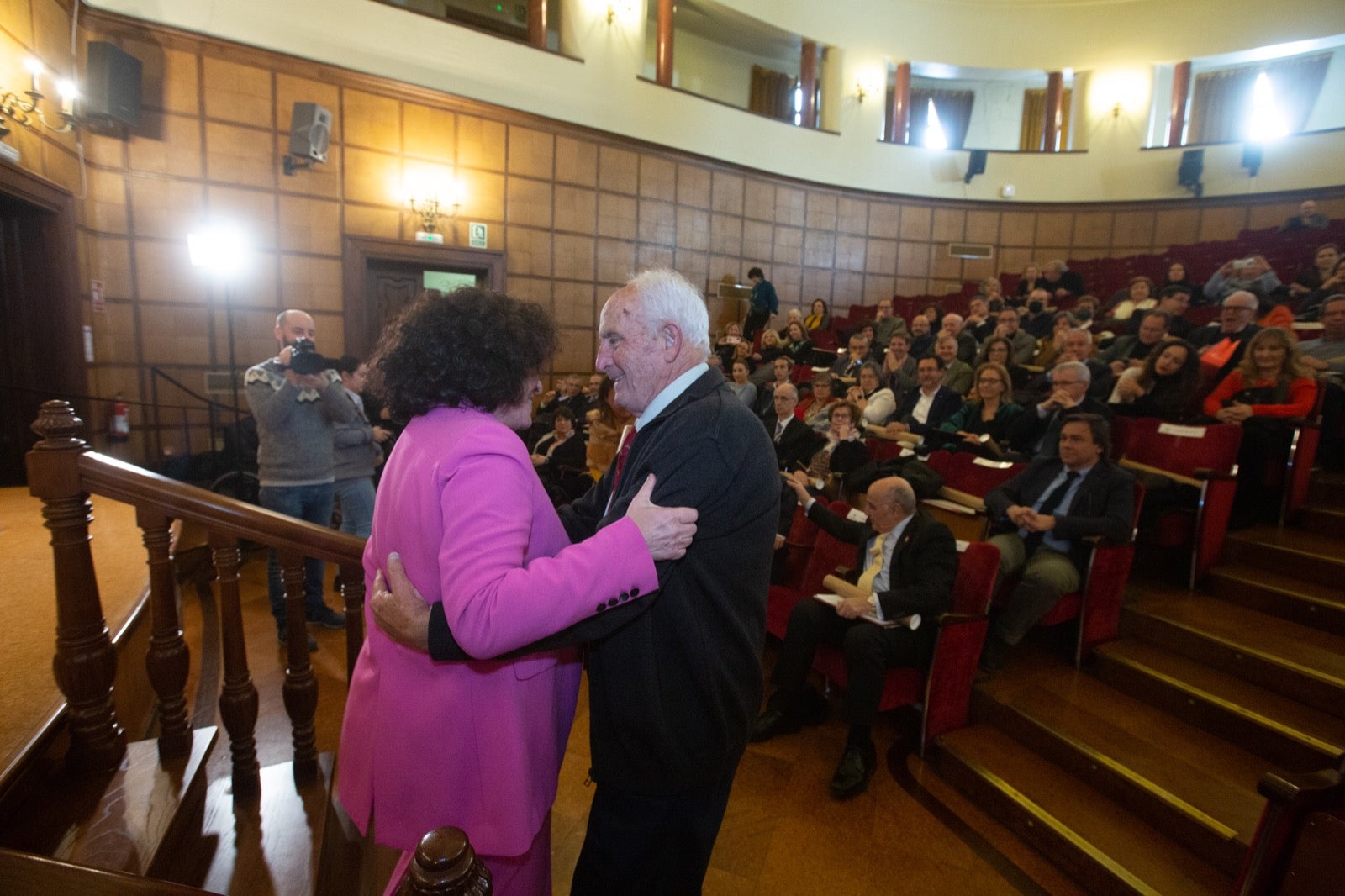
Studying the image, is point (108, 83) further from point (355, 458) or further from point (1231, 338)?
point (1231, 338)

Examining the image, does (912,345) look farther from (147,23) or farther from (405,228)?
(147,23)

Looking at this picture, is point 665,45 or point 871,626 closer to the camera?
point 871,626

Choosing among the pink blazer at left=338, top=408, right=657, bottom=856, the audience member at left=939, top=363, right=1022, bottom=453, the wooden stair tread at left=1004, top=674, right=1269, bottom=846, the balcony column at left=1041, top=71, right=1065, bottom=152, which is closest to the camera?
Result: the pink blazer at left=338, top=408, right=657, bottom=856

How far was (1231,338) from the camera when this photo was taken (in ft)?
13.6

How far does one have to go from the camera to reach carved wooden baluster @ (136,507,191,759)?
1.43m

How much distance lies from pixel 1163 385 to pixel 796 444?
2118 mm

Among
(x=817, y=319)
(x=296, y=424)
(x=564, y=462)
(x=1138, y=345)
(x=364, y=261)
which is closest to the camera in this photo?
(x=296, y=424)

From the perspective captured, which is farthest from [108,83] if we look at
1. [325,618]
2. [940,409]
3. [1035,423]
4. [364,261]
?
[1035,423]

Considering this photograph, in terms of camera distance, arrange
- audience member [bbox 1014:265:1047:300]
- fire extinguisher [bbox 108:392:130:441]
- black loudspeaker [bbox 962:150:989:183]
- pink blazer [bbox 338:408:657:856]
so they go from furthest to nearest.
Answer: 1. black loudspeaker [bbox 962:150:989:183]
2. audience member [bbox 1014:265:1047:300]
3. fire extinguisher [bbox 108:392:130:441]
4. pink blazer [bbox 338:408:657:856]

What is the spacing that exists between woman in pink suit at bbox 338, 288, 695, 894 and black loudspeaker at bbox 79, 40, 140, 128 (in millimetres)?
6347

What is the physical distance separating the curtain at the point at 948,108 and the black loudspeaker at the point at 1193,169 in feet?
10.9

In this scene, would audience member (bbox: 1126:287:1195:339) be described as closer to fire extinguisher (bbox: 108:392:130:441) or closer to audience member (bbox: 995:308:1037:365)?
audience member (bbox: 995:308:1037:365)

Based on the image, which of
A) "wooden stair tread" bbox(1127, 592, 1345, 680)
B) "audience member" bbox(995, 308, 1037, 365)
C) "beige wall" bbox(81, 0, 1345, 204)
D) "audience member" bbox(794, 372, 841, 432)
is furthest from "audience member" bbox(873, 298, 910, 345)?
"wooden stair tread" bbox(1127, 592, 1345, 680)

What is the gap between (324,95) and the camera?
20.3ft
